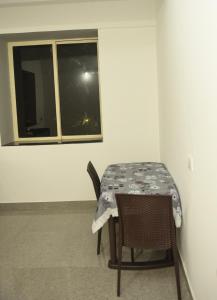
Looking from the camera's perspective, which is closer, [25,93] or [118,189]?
[118,189]

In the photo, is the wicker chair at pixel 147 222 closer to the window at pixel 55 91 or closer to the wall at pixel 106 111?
the wall at pixel 106 111

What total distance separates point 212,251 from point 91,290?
47.5 inches

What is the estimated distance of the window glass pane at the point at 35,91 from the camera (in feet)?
15.8

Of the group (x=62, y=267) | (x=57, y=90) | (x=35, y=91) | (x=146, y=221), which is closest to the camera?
(x=146, y=221)

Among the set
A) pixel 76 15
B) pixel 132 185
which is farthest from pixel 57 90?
pixel 132 185

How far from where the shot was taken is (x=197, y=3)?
1.90m

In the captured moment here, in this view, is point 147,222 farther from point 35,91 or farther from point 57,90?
point 35,91

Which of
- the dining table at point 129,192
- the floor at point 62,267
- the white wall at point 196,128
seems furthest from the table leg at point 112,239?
the white wall at point 196,128

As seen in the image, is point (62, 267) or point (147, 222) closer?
point (147, 222)

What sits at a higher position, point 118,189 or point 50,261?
point 118,189

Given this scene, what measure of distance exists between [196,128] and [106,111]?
2.50 m

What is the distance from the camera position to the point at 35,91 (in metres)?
4.92

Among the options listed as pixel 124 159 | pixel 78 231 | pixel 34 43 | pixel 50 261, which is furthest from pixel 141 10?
pixel 50 261

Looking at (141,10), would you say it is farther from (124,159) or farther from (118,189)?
(118,189)
